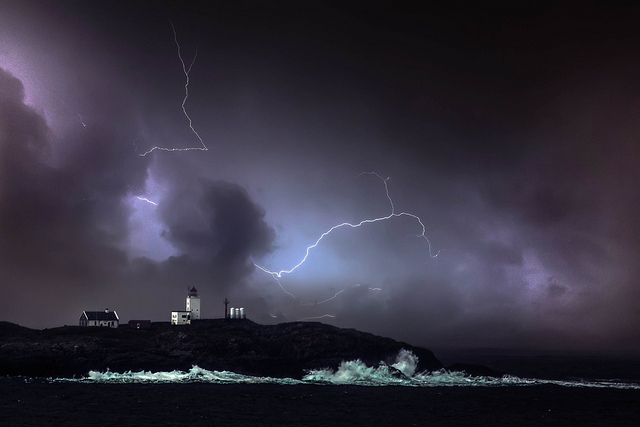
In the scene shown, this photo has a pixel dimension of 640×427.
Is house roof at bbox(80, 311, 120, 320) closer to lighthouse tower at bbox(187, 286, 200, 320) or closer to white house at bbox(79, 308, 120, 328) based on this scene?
white house at bbox(79, 308, 120, 328)

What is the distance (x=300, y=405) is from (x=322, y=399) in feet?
18.7

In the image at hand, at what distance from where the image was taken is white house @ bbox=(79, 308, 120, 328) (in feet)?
377

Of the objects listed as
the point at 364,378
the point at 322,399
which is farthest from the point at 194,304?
the point at 322,399

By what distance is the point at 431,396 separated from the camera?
72.2 metres

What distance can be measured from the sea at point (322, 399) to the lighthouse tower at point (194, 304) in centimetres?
3165

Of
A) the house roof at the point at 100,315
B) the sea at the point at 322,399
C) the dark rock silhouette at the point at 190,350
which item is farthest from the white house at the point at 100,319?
the sea at the point at 322,399

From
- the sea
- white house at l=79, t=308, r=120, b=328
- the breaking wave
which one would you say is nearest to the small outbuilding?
white house at l=79, t=308, r=120, b=328

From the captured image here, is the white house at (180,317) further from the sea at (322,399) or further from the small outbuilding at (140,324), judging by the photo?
the sea at (322,399)

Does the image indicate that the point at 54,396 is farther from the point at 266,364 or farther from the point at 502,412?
the point at 502,412

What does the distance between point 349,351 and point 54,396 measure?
44.0 meters

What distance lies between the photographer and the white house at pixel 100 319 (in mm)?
114938

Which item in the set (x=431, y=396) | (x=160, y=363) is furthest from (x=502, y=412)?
(x=160, y=363)

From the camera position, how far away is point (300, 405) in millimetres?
61844

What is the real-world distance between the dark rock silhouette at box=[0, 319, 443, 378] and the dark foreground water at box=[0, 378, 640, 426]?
24.9 feet
